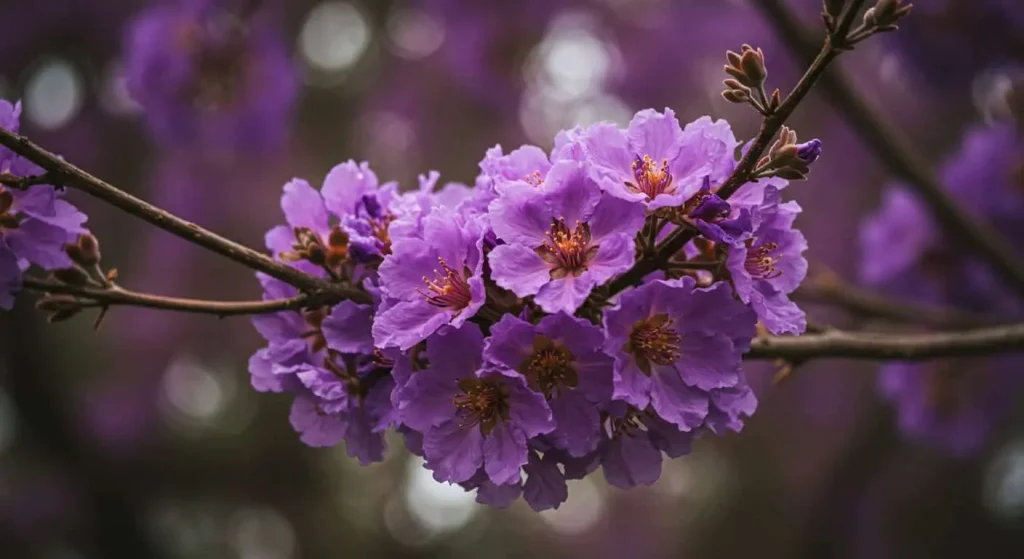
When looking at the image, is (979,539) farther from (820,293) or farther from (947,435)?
(820,293)

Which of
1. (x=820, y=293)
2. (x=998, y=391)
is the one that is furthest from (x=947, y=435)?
(x=820, y=293)

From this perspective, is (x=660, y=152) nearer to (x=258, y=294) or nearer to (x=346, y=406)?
(x=346, y=406)

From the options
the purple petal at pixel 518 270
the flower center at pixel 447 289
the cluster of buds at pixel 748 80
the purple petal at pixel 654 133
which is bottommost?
the flower center at pixel 447 289

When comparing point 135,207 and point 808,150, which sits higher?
point 808,150

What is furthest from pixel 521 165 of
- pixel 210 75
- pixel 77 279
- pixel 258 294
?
pixel 258 294

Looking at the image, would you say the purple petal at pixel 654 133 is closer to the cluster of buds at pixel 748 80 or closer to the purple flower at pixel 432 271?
the cluster of buds at pixel 748 80

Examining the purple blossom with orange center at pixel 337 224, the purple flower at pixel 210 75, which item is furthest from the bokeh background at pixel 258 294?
the purple blossom with orange center at pixel 337 224

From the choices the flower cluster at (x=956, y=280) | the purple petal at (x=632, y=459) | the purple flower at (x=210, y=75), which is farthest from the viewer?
the purple flower at (x=210, y=75)
